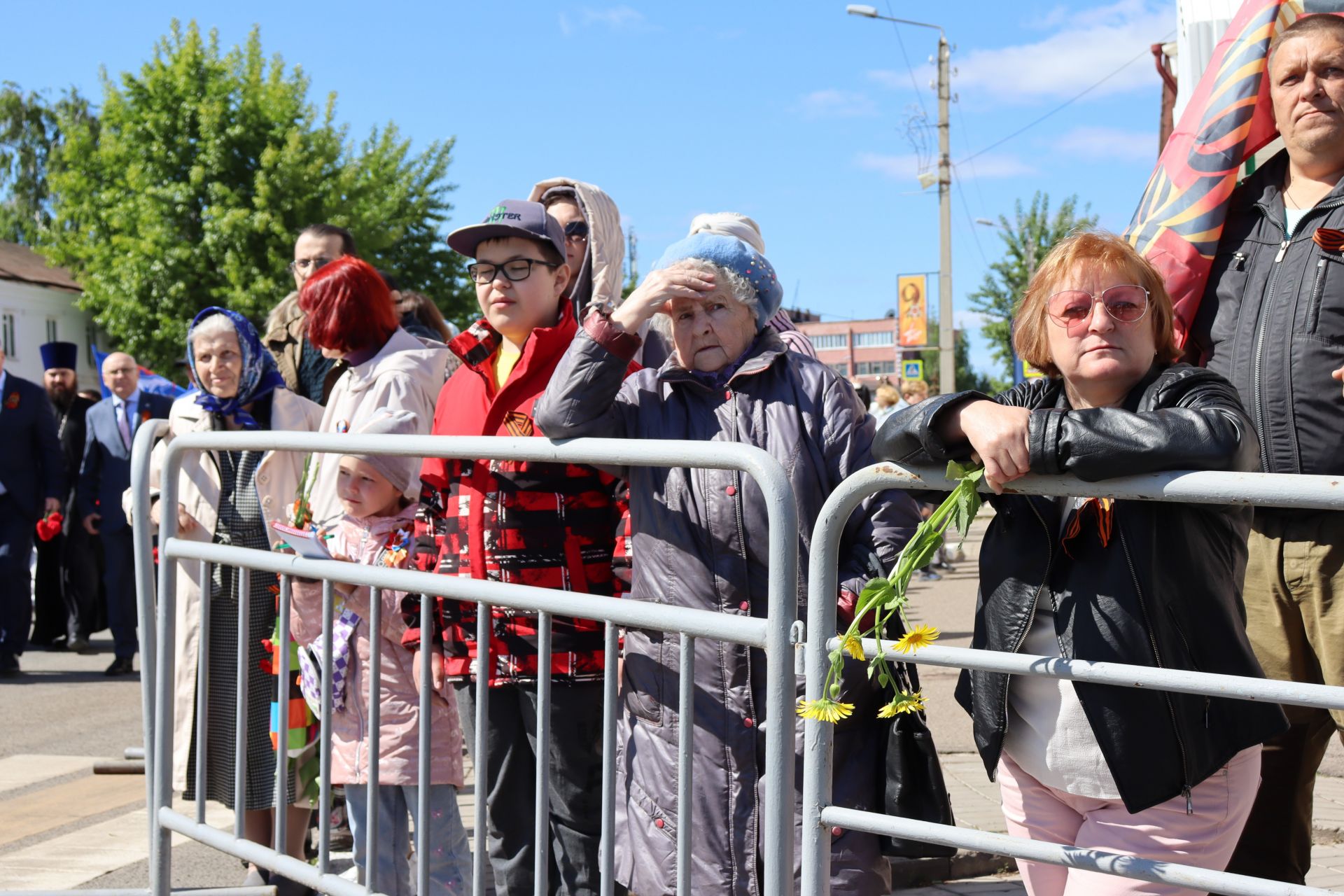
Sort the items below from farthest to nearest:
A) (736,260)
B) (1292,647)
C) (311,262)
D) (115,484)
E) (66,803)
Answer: (115,484), (311,262), (66,803), (736,260), (1292,647)

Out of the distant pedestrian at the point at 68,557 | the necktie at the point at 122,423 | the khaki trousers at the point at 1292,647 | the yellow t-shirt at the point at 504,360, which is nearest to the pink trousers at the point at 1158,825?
the khaki trousers at the point at 1292,647

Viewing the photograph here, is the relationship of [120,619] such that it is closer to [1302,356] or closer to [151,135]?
[1302,356]

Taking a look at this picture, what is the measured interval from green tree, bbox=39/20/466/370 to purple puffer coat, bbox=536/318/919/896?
28.2 m

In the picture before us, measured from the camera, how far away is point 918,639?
2.06 meters

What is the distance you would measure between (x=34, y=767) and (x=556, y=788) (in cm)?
410

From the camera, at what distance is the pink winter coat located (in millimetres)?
3553

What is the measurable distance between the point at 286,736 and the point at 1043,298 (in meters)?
2.05

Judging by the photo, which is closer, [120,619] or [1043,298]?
[1043,298]

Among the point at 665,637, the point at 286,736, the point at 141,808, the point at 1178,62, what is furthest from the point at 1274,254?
the point at 141,808

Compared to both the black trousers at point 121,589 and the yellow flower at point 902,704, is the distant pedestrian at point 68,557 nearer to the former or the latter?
the black trousers at point 121,589

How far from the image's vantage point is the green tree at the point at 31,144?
46812 mm

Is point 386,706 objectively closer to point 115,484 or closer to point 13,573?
point 115,484

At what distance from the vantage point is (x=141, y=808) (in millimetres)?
5488

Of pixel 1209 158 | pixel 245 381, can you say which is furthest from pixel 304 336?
pixel 1209 158
